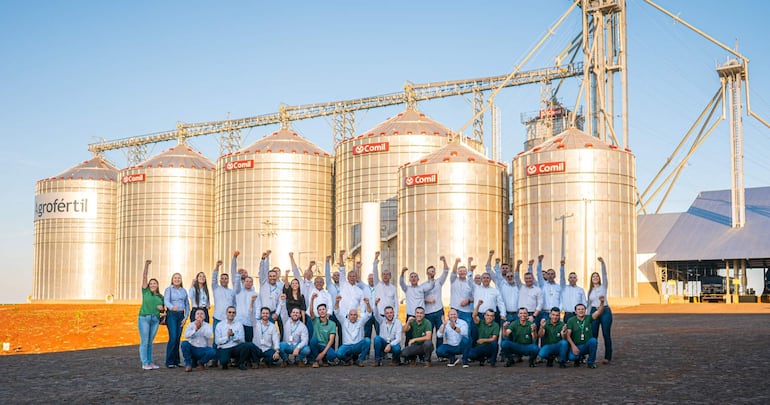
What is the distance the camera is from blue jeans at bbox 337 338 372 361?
1997cm

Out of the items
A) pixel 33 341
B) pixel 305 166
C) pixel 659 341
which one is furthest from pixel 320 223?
pixel 659 341

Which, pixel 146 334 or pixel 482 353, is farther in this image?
pixel 482 353

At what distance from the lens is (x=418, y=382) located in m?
16.3

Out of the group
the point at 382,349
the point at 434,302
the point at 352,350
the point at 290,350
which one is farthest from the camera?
the point at 434,302

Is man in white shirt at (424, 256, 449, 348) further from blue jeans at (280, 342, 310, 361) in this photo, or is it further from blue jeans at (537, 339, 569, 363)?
blue jeans at (280, 342, 310, 361)

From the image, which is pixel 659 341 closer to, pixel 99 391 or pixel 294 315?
pixel 294 315

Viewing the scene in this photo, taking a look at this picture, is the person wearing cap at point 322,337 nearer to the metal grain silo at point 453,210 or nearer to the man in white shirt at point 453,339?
the man in white shirt at point 453,339

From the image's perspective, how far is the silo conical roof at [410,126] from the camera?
7675 cm

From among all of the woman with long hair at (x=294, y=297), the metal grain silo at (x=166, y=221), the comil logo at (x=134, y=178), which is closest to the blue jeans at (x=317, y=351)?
the woman with long hair at (x=294, y=297)

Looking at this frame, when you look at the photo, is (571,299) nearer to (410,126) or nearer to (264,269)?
(264,269)

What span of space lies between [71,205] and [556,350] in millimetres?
86925

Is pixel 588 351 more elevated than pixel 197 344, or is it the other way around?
pixel 197 344

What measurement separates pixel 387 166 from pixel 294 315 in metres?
56.4

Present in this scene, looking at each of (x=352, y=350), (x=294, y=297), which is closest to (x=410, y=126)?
(x=294, y=297)
